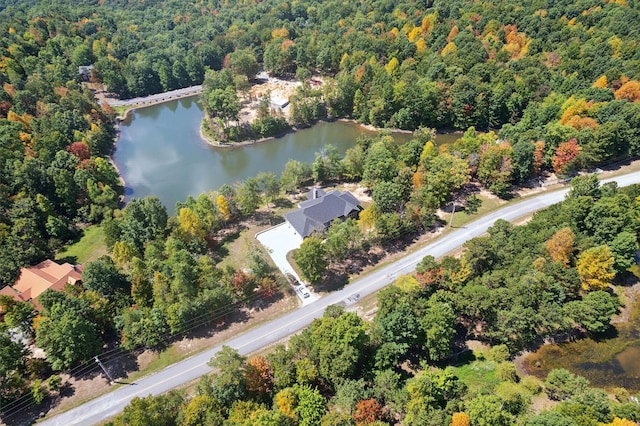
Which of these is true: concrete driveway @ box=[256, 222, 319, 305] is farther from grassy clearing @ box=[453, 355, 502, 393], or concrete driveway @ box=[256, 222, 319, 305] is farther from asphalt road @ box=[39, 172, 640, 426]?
grassy clearing @ box=[453, 355, 502, 393]

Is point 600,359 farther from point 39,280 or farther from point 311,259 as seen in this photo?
point 39,280

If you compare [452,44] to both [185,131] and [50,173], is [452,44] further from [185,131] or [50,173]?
[50,173]

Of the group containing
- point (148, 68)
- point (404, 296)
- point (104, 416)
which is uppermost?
point (148, 68)

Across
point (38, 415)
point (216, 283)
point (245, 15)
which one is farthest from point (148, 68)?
point (38, 415)

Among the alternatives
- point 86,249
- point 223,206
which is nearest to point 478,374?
point 223,206

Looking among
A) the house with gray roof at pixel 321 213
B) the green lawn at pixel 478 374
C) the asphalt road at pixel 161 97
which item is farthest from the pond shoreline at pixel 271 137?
the green lawn at pixel 478 374

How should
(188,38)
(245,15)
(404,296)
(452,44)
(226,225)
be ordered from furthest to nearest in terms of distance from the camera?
(245,15), (188,38), (452,44), (226,225), (404,296)
